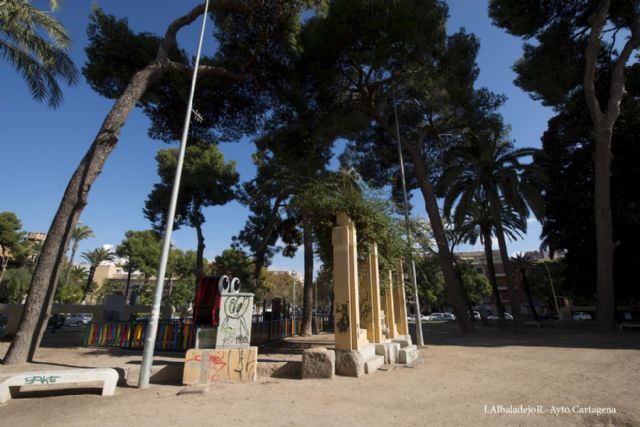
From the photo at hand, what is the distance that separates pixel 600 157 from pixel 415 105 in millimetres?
10297

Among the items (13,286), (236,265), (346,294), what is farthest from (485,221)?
(13,286)

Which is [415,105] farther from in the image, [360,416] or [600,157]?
[360,416]

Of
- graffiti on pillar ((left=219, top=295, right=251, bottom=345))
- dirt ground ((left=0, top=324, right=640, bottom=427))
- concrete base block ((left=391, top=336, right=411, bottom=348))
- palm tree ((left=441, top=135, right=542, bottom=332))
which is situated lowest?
dirt ground ((left=0, top=324, right=640, bottom=427))

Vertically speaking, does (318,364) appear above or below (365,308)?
below

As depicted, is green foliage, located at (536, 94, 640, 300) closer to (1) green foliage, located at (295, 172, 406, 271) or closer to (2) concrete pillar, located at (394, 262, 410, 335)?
(2) concrete pillar, located at (394, 262, 410, 335)

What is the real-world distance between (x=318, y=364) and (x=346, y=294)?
1.74 m

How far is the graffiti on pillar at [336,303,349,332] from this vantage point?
306 inches

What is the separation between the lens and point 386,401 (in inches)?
215

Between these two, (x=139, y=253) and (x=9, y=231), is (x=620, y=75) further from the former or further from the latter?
(x=9, y=231)

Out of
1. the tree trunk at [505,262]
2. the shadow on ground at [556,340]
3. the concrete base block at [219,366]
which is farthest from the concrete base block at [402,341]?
the tree trunk at [505,262]

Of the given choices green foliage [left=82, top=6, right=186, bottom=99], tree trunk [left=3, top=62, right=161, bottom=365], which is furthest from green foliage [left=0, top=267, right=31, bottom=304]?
tree trunk [left=3, top=62, right=161, bottom=365]

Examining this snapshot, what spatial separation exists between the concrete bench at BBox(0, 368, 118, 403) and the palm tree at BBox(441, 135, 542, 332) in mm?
18882

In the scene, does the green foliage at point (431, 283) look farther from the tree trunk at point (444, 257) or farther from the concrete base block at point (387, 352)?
the concrete base block at point (387, 352)

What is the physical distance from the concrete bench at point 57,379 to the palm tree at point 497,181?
1888 centimetres
